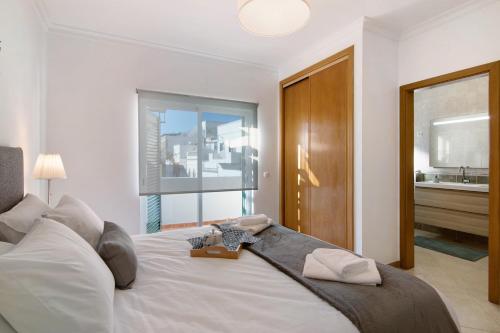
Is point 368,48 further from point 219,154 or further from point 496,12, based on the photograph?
point 219,154

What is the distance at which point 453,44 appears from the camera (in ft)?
8.21

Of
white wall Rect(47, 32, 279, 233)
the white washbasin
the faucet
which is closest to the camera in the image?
white wall Rect(47, 32, 279, 233)

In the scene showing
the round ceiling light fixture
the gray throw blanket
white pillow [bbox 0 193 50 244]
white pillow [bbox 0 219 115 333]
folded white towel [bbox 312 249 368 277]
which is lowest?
the gray throw blanket

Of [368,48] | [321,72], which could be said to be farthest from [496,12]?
[321,72]

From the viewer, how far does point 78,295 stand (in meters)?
0.81

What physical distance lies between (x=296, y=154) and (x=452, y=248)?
98.0 inches

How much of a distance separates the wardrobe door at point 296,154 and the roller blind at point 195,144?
1.65 ft

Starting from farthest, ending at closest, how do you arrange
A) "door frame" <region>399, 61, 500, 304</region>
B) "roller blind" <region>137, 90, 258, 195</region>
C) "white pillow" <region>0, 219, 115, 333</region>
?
"roller blind" <region>137, 90, 258, 195</region>
"door frame" <region>399, 61, 500, 304</region>
"white pillow" <region>0, 219, 115, 333</region>

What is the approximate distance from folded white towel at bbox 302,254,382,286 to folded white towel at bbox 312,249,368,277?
2cm

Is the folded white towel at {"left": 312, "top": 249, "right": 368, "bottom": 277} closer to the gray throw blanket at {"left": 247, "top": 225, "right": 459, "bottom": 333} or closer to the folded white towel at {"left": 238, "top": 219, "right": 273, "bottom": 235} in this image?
the gray throw blanket at {"left": 247, "top": 225, "right": 459, "bottom": 333}

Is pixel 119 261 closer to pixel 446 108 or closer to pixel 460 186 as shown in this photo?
pixel 460 186

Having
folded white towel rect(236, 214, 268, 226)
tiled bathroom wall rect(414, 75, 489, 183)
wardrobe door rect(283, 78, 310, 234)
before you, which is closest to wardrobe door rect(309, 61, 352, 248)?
wardrobe door rect(283, 78, 310, 234)

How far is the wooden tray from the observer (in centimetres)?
160

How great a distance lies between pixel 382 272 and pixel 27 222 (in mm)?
1850
